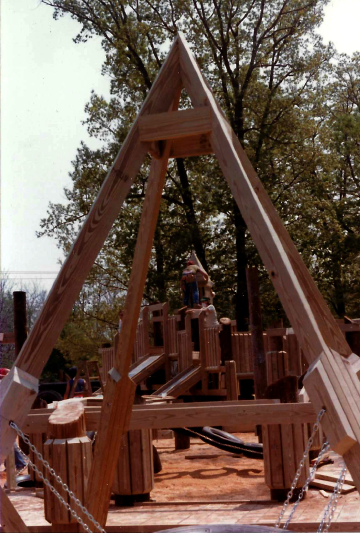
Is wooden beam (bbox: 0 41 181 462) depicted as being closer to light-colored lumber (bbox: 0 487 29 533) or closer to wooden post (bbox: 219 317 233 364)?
light-colored lumber (bbox: 0 487 29 533)

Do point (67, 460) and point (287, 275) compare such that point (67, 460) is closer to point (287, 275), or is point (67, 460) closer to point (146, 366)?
point (287, 275)

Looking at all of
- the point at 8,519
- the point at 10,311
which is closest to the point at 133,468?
the point at 8,519

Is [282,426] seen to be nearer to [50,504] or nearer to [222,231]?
[50,504]

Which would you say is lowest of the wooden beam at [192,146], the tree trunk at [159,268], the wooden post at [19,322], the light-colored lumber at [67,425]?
the light-colored lumber at [67,425]

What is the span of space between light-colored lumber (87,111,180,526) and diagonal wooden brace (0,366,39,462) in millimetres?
759

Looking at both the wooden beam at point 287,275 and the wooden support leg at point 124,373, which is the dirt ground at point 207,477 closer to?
the wooden support leg at point 124,373

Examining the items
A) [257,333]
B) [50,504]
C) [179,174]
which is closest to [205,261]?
[179,174]

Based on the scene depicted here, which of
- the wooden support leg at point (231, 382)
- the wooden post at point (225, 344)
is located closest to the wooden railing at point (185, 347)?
the wooden post at point (225, 344)

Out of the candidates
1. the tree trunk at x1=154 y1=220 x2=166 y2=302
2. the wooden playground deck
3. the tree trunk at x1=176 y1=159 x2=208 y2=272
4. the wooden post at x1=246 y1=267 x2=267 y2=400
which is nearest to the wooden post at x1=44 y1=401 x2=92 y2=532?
the wooden playground deck

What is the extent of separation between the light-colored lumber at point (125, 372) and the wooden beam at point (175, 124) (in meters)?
0.33

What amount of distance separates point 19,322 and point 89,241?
867cm

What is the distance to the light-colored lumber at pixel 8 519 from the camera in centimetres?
330

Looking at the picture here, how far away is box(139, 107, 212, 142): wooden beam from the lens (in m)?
4.13

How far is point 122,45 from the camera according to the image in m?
24.4
